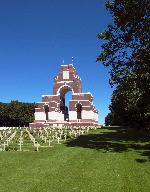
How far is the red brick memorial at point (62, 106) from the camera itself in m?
91.8

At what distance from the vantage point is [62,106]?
103m

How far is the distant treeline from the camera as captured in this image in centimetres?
11712

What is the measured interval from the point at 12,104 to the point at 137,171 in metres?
104

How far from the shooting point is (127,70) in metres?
31.0

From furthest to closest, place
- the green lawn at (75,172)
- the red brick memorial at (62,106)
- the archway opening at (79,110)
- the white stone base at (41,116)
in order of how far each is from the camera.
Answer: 1. the white stone base at (41,116)
2. the archway opening at (79,110)
3. the red brick memorial at (62,106)
4. the green lawn at (75,172)

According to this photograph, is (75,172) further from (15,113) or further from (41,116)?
(15,113)

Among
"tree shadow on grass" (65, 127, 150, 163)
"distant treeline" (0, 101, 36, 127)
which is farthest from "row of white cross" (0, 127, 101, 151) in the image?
"distant treeline" (0, 101, 36, 127)

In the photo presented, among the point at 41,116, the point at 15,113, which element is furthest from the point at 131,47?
the point at 15,113

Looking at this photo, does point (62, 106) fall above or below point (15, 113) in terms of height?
above

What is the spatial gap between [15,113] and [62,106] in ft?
72.9

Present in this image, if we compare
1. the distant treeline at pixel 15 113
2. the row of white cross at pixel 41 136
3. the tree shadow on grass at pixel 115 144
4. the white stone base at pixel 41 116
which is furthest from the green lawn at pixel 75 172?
the distant treeline at pixel 15 113

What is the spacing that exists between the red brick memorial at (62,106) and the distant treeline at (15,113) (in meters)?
20.8

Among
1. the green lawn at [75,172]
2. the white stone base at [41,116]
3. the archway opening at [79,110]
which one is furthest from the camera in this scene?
the white stone base at [41,116]

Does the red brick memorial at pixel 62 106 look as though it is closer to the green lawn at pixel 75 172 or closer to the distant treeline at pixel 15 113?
the distant treeline at pixel 15 113
